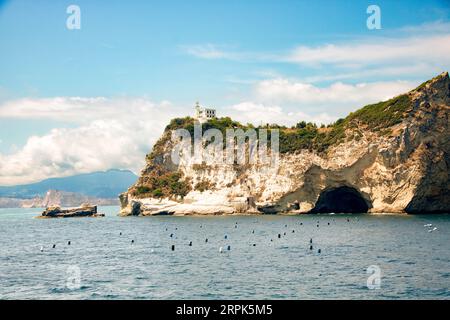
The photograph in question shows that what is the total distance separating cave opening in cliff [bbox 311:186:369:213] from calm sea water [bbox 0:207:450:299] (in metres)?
42.6

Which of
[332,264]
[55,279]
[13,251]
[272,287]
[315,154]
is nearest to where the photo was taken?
[272,287]

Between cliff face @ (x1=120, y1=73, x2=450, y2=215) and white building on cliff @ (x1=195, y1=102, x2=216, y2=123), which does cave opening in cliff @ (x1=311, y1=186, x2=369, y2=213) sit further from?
white building on cliff @ (x1=195, y1=102, x2=216, y2=123)

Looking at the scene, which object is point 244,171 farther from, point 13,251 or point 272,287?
point 272,287

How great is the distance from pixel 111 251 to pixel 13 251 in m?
12.8

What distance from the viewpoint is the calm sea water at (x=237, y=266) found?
1361 inches

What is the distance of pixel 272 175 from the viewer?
121 m

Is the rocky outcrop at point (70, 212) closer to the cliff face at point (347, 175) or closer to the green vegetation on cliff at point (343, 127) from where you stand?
the cliff face at point (347, 175)

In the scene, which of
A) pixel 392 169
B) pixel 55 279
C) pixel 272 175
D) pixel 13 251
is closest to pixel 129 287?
pixel 55 279

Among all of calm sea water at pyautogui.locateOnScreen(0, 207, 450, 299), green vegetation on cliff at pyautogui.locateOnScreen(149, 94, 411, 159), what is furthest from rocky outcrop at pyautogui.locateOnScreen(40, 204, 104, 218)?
calm sea water at pyautogui.locateOnScreen(0, 207, 450, 299)

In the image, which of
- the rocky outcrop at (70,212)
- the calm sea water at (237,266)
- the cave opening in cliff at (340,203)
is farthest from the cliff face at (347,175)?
the calm sea water at (237,266)

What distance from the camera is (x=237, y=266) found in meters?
45.2

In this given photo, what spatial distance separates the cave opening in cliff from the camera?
4688 inches

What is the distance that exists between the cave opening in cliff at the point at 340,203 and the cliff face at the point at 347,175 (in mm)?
238

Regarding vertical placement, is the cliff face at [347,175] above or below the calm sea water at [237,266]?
above
